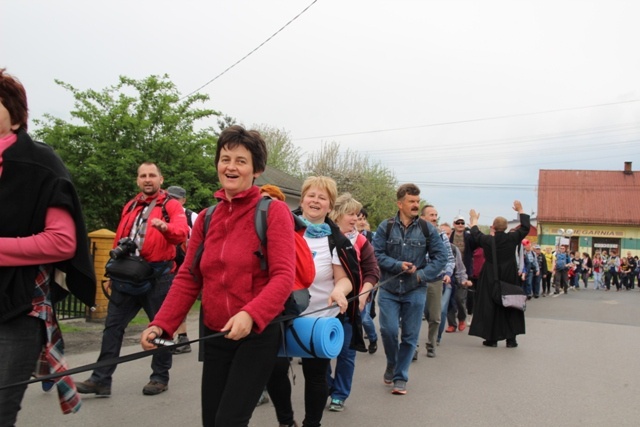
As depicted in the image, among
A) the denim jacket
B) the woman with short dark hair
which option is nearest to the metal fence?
the denim jacket

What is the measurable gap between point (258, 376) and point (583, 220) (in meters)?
57.0

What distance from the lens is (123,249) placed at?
18.6 feet

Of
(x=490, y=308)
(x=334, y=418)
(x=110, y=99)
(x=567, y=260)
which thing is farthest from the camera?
(x=567, y=260)

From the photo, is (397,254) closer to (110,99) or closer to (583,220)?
(110,99)

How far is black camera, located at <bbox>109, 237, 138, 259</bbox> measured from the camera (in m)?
5.65

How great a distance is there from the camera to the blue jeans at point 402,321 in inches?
252

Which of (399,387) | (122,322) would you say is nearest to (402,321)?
(399,387)

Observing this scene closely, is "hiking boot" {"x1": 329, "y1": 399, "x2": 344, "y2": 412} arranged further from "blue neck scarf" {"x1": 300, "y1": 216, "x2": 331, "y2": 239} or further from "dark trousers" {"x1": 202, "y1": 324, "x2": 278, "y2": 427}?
"dark trousers" {"x1": 202, "y1": 324, "x2": 278, "y2": 427}

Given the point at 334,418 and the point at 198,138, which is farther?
the point at 198,138

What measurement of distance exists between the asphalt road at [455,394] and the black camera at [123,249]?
1264 mm

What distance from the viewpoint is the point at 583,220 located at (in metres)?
55.4

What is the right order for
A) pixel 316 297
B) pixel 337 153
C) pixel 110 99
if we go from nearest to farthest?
pixel 316 297 < pixel 110 99 < pixel 337 153

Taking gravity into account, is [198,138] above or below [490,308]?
above

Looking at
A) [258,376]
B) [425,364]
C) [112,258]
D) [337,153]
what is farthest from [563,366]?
[337,153]
